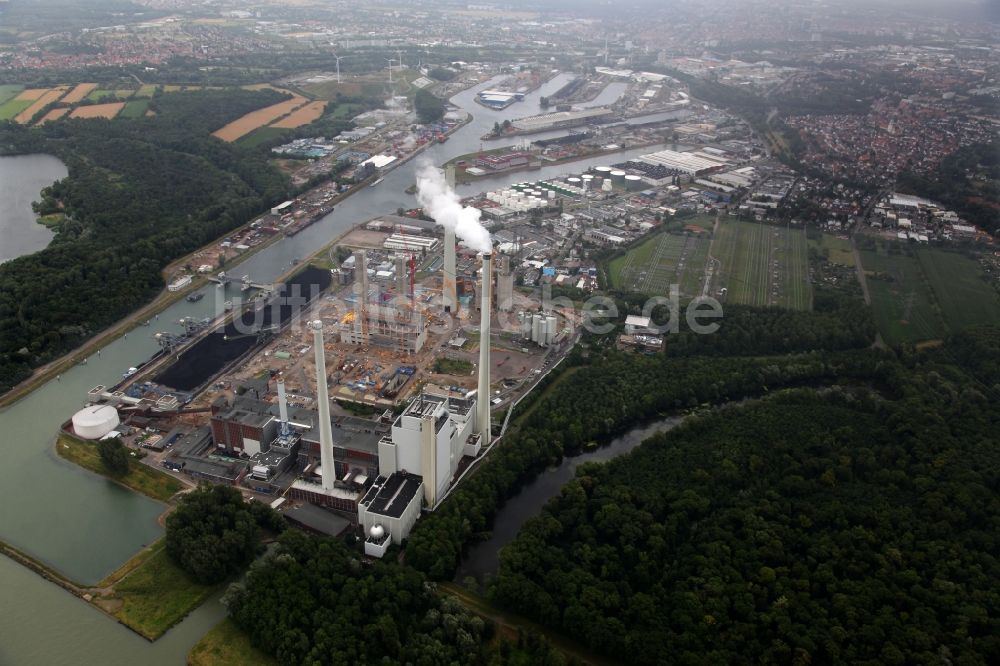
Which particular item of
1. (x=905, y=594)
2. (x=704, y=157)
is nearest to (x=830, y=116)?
(x=704, y=157)

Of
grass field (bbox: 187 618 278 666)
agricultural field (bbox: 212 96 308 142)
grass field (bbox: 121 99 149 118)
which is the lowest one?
grass field (bbox: 187 618 278 666)

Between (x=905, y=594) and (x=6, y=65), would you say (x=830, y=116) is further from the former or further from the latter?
(x=6, y=65)

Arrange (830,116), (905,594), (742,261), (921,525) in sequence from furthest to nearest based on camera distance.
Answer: (830,116) → (742,261) → (921,525) → (905,594)

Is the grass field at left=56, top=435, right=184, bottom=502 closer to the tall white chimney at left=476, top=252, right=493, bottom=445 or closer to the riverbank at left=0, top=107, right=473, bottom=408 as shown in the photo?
the riverbank at left=0, top=107, right=473, bottom=408

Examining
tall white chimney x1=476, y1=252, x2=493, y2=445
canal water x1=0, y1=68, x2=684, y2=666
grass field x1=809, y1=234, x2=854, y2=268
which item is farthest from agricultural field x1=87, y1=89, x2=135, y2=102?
grass field x1=809, y1=234, x2=854, y2=268

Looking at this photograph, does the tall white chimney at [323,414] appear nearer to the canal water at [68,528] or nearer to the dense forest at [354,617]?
the dense forest at [354,617]
